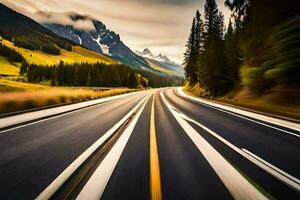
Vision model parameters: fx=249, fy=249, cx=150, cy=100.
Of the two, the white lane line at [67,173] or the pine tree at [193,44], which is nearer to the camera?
the white lane line at [67,173]

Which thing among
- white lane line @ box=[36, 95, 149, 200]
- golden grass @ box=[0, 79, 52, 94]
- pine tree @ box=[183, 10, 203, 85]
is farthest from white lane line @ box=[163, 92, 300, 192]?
pine tree @ box=[183, 10, 203, 85]

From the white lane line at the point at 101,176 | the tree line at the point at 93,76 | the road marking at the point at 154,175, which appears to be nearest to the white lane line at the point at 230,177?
the road marking at the point at 154,175

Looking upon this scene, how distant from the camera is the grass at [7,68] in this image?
165 meters

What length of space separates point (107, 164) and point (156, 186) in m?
1.31

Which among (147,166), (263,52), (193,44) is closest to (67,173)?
(147,166)

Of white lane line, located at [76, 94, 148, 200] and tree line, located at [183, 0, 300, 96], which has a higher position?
tree line, located at [183, 0, 300, 96]

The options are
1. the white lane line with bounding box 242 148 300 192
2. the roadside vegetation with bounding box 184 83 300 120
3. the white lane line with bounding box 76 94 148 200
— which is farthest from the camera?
the roadside vegetation with bounding box 184 83 300 120

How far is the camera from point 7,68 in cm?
17575

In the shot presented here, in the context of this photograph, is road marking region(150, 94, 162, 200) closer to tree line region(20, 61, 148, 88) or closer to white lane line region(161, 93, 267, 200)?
white lane line region(161, 93, 267, 200)

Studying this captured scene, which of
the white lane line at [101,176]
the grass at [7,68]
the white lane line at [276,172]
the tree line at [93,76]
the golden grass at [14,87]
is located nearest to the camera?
the white lane line at [101,176]

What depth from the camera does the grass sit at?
16473 cm

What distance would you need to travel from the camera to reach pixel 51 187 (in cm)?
343

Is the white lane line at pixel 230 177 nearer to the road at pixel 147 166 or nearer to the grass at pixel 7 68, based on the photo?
the road at pixel 147 166

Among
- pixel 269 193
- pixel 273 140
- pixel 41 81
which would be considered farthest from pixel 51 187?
pixel 41 81
